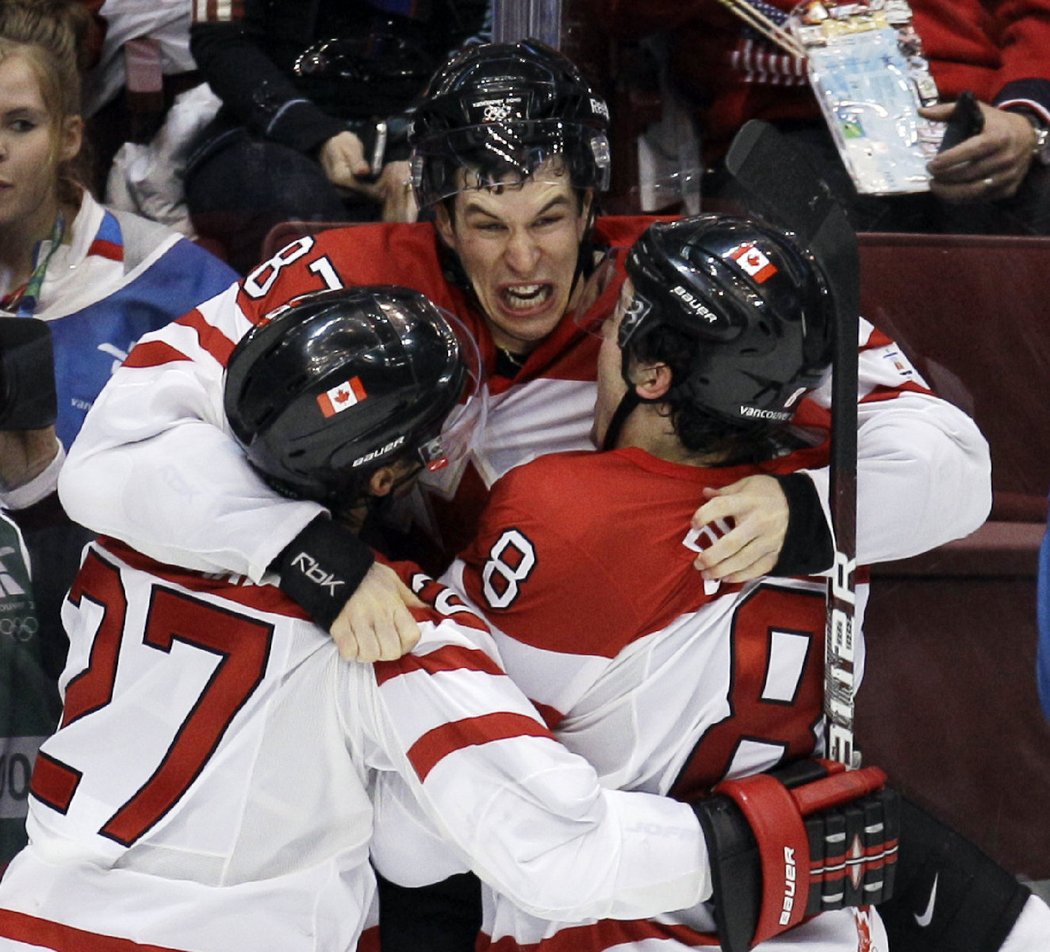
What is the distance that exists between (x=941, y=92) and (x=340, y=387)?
1.31 meters

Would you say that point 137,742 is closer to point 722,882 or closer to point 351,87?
point 722,882

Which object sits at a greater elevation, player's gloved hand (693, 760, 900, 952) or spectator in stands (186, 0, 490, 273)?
spectator in stands (186, 0, 490, 273)

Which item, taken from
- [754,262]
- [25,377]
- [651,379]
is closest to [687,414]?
[651,379]

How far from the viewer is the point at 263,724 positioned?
1.39m

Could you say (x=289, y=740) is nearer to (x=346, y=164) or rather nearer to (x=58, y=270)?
(x=58, y=270)

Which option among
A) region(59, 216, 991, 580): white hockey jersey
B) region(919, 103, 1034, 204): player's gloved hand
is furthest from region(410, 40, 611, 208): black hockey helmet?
region(919, 103, 1034, 204): player's gloved hand

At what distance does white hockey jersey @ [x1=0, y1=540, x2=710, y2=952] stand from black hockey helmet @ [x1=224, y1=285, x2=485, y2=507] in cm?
12

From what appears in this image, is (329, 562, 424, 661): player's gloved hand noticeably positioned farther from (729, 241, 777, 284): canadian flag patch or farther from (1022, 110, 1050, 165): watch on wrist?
(1022, 110, 1050, 165): watch on wrist

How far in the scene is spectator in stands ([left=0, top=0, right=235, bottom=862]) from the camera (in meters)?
1.86

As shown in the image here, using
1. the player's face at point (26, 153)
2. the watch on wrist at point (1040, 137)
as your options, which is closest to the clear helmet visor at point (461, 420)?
the player's face at point (26, 153)

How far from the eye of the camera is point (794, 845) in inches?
54.2

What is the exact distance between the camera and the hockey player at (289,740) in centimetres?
134

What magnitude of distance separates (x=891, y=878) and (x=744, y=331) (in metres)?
0.54

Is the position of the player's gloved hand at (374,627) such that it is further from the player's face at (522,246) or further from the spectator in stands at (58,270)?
the spectator in stands at (58,270)
